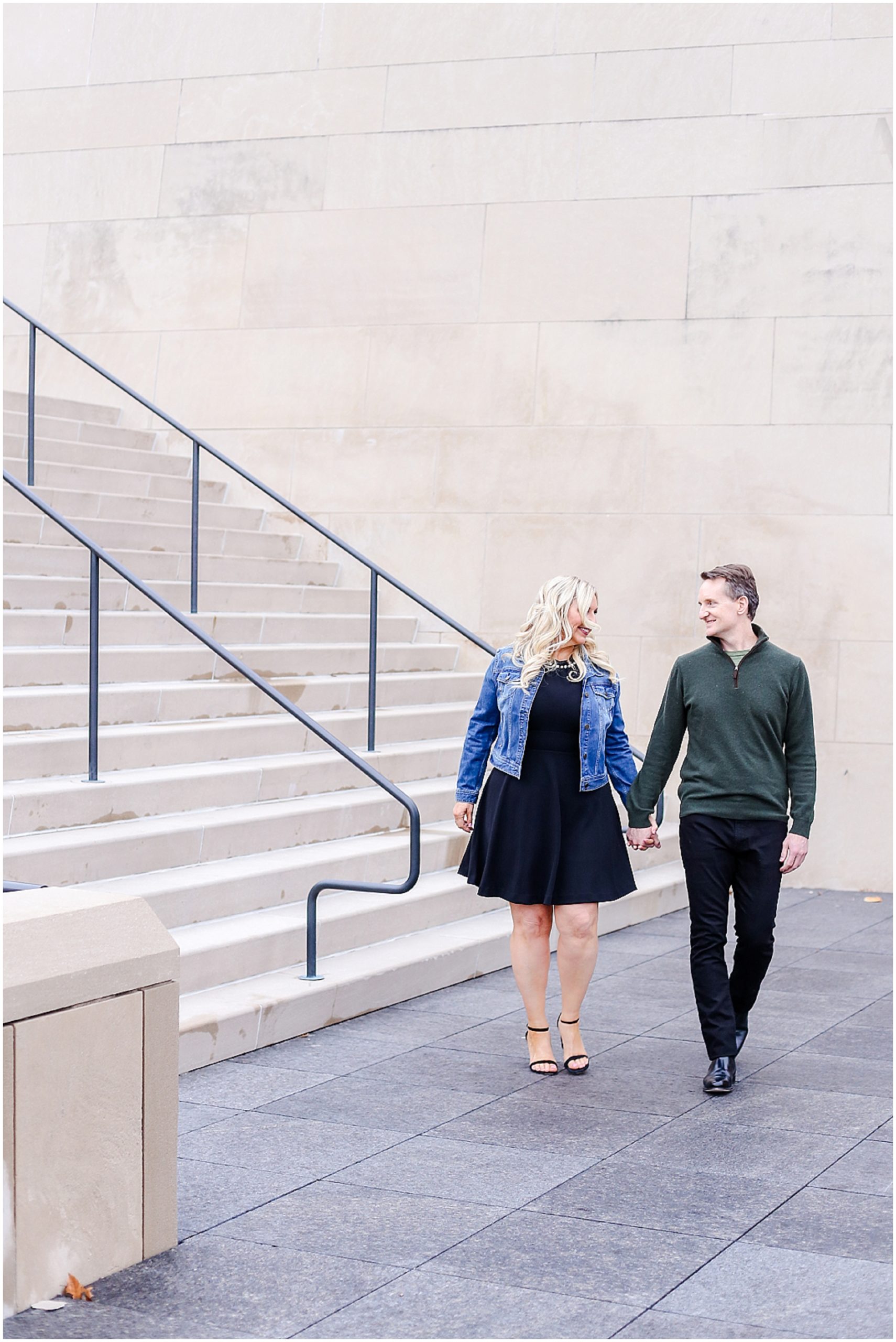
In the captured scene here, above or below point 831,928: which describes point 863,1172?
above

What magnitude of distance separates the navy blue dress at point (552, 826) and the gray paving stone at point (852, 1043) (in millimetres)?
1126

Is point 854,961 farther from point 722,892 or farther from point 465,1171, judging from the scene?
point 465,1171

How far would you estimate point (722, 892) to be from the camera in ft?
18.2

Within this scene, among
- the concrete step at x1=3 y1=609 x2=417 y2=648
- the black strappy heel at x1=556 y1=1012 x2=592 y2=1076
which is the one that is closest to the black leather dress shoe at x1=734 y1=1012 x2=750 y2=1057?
the black strappy heel at x1=556 y1=1012 x2=592 y2=1076

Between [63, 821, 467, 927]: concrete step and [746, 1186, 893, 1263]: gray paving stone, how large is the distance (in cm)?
256

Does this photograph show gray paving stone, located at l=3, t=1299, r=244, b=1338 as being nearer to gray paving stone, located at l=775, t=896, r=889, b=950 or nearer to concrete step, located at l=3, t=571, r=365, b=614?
concrete step, located at l=3, t=571, r=365, b=614

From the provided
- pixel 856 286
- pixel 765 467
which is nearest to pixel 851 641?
pixel 765 467

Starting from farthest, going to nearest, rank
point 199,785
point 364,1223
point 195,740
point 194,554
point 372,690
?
point 194,554 → point 372,690 → point 195,740 → point 199,785 → point 364,1223

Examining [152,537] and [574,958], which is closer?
[574,958]

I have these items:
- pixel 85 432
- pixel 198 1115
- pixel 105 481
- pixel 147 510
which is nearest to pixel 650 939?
pixel 198 1115

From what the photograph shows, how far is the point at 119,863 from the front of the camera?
6.25 meters

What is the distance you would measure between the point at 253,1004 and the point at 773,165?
7.22 metres

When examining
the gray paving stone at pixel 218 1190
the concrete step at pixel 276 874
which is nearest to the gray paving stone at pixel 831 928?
the concrete step at pixel 276 874

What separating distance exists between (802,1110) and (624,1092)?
1.99 feet
